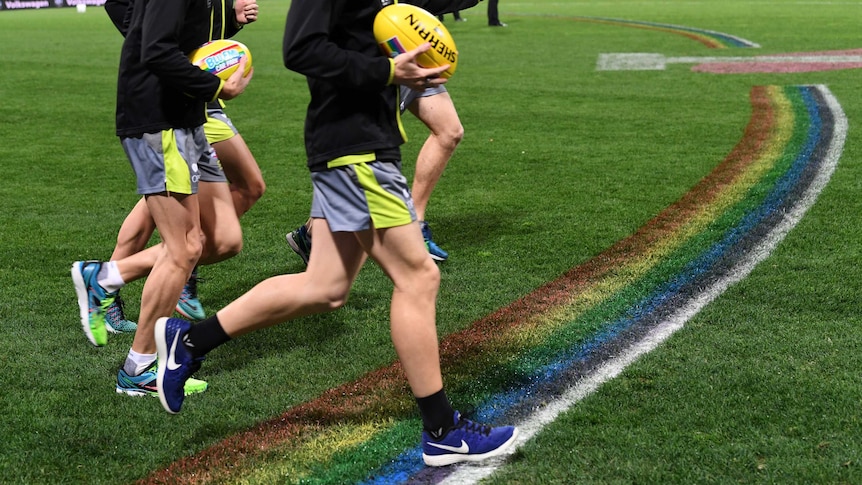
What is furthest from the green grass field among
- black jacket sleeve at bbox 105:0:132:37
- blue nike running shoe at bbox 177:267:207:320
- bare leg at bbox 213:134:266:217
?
black jacket sleeve at bbox 105:0:132:37

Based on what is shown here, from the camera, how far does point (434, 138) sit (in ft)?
22.4

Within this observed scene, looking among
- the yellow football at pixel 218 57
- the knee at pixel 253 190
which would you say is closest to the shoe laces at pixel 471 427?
the yellow football at pixel 218 57

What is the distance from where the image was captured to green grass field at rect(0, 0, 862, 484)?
3.74 meters

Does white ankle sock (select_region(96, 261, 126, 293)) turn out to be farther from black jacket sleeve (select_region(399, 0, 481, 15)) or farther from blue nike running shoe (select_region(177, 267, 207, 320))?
black jacket sleeve (select_region(399, 0, 481, 15))

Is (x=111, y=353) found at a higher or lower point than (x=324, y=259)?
lower

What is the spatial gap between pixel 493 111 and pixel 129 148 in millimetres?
9713

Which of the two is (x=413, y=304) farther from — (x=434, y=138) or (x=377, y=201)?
(x=434, y=138)

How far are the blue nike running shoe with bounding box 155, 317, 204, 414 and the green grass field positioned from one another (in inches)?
6.2

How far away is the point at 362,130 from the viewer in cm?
364

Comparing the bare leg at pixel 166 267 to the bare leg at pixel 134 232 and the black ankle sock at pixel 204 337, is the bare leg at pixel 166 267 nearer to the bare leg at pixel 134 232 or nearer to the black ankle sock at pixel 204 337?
the black ankle sock at pixel 204 337

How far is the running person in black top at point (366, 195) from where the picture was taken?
3549 mm

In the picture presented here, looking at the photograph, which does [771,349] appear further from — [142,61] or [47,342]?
[47,342]

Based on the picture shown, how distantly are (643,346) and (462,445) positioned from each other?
4.91ft

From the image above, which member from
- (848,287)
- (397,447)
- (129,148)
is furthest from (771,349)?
(129,148)
